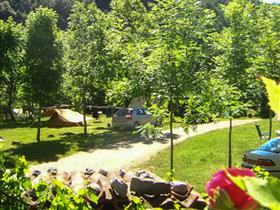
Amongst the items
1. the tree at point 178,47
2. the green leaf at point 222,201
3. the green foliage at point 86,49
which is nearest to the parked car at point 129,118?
the green foliage at point 86,49

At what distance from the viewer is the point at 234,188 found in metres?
0.49

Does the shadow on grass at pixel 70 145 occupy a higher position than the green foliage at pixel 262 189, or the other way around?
the green foliage at pixel 262 189

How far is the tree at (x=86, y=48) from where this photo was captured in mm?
23469

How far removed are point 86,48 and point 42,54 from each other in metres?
2.90

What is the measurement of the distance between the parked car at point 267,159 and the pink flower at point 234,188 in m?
10.7

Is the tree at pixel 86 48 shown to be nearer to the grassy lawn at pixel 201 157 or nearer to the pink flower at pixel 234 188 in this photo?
the grassy lawn at pixel 201 157

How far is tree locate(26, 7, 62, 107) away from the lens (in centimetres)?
2103

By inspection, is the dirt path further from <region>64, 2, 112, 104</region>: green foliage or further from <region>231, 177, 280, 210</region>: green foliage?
<region>231, 177, 280, 210</region>: green foliage

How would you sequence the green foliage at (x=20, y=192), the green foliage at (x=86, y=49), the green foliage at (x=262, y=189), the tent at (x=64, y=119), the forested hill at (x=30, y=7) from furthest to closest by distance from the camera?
the forested hill at (x=30, y=7) → the tent at (x=64, y=119) → the green foliage at (x=86, y=49) → the green foliage at (x=20, y=192) → the green foliage at (x=262, y=189)

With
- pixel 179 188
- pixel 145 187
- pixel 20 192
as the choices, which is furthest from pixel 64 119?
pixel 20 192

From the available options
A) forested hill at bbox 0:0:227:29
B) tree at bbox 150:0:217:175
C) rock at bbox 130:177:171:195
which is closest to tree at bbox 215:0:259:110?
tree at bbox 150:0:217:175

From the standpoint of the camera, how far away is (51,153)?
701 inches

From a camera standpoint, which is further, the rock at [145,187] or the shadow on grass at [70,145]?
the shadow on grass at [70,145]

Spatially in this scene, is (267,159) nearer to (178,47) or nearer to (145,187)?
(178,47)
